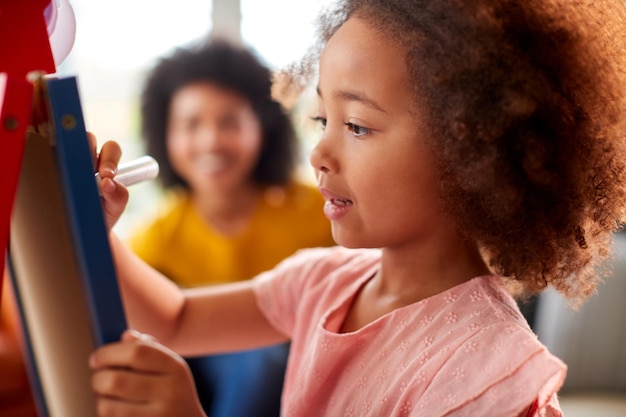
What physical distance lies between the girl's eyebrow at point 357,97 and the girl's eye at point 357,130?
23mm

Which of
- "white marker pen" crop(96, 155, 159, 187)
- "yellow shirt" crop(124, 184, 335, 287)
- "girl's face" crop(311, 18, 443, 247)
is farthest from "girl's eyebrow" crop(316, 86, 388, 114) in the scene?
"yellow shirt" crop(124, 184, 335, 287)

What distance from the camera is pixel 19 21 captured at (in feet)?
1.64

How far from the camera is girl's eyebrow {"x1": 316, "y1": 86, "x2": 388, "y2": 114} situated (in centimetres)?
67

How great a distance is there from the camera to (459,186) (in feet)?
2.27

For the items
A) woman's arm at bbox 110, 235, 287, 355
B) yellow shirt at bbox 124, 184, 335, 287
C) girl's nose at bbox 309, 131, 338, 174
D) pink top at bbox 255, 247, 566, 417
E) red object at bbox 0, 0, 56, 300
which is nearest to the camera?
red object at bbox 0, 0, 56, 300

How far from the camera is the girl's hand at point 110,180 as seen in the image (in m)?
0.61

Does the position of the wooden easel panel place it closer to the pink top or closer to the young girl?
the young girl

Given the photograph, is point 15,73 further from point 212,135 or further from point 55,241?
point 212,135

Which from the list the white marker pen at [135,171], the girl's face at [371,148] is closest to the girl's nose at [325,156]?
the girl's face at [371,148]

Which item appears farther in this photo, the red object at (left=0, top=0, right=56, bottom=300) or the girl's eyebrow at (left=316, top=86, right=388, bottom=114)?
the girl's eyebrow at (left=316, top=86, right=388, bottom=114)

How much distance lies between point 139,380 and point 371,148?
32 centimetres

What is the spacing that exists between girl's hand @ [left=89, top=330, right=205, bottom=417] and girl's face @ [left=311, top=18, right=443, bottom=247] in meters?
0.27

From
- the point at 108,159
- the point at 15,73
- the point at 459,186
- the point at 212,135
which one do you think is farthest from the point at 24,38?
the point at 212,135

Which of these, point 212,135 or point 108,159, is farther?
point 212,135
